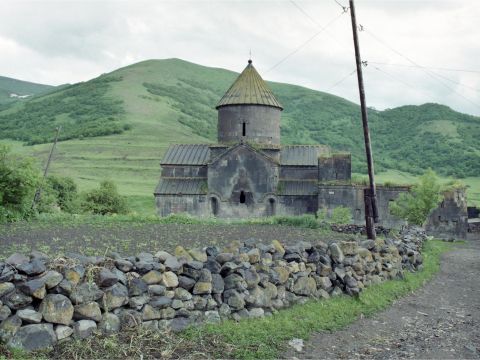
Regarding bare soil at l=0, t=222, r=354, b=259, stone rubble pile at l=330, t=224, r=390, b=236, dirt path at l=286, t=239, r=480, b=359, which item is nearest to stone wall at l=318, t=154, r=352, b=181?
stone rubble pile at l=330, t=224, r=390, b=236

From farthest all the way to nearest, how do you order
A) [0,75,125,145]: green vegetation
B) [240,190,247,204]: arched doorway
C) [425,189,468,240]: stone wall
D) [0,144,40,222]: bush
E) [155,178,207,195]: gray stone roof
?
1. [0,75,125,145]: green vegetation
2. [155,178,207,195]: gray stone roof
3. [240,190,247,204]: arched doorway
4. [425,189,468,240]: stone wall
5. [0,144,40,222]: bush

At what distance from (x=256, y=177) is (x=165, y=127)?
169ft

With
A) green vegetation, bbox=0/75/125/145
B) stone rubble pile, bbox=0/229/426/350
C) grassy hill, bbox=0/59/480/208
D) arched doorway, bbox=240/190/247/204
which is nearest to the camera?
stone rubble pile, bbox=0/229/426/350

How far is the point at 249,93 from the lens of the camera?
3181cm

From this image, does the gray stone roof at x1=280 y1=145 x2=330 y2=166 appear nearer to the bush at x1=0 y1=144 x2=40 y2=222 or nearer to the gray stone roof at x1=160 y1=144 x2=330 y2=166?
the gray stone roof at x1=160 y1=144 x2=330 y2=166

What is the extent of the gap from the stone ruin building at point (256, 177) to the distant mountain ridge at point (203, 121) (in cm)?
3395

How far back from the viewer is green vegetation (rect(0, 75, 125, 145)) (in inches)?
3063

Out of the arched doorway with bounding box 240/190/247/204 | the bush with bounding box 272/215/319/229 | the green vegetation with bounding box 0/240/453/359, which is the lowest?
the green vegetation with bounding box 0/240/453/359

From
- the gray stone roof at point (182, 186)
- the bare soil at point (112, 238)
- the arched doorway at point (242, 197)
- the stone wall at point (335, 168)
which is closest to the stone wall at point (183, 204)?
the gray stone roof at point (182, 186)

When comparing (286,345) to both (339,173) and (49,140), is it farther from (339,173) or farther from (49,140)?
(49,140)

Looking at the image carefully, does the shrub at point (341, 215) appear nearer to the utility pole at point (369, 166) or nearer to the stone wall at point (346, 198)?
the stone wall at point (346, 198)

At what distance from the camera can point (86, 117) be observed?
91438mm

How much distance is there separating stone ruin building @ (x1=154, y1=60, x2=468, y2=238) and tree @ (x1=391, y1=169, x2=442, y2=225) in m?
2.73

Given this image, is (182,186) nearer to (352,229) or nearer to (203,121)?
(352,229)
